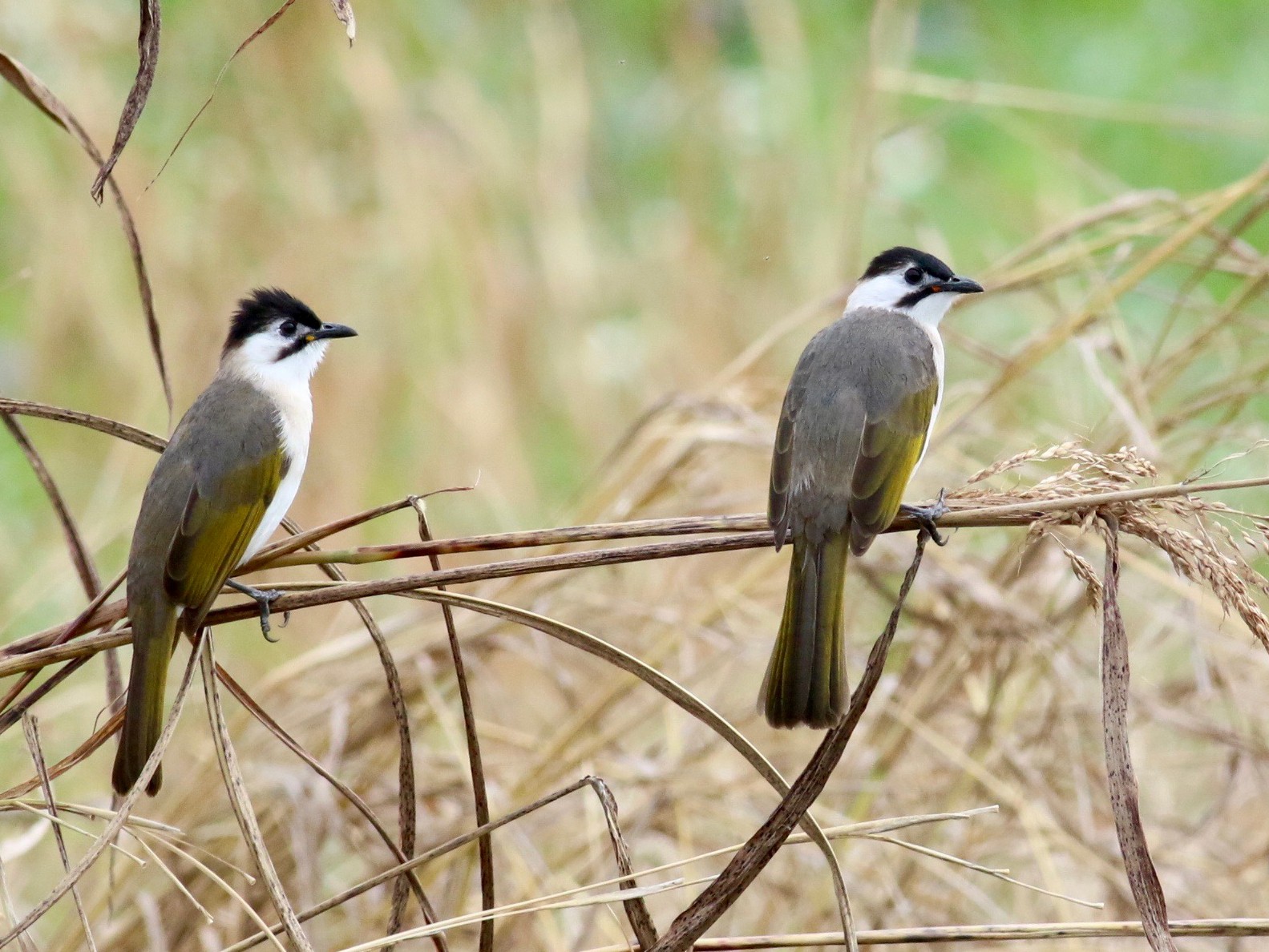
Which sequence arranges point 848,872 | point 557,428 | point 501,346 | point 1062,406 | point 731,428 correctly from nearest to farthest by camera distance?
point 848,872 < point 731,428 < point 1062,406 < point 501,346 < point 557,428

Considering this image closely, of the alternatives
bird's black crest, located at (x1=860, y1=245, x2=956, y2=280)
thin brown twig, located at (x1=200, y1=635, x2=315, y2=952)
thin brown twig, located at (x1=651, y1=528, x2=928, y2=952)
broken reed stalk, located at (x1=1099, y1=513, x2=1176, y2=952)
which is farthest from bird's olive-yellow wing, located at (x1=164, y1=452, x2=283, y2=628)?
bird's black crest, located at (x1=860, y1=245, x2=956, y2=280)

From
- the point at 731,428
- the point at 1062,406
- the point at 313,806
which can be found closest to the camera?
the point at 313,806

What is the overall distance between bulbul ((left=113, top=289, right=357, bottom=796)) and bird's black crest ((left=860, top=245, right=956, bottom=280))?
57.3 inches

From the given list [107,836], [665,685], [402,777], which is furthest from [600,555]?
[107,836]

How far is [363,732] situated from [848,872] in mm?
1187

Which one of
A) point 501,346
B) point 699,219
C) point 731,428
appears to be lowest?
point 731,428

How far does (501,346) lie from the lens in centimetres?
685

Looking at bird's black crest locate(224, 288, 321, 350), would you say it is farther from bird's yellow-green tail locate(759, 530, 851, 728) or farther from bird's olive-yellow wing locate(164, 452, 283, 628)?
bird's yellow-green tail locate(759, 530, 851, 728)

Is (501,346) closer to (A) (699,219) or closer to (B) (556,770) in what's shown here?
(A) (699,219)

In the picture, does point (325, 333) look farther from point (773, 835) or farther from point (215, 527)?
point (773, 835)

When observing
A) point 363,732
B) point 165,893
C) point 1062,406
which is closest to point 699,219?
point 1062,406

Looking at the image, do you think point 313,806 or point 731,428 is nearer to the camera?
point 313,806

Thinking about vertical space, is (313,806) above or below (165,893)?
above

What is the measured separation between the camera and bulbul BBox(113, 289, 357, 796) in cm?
235
